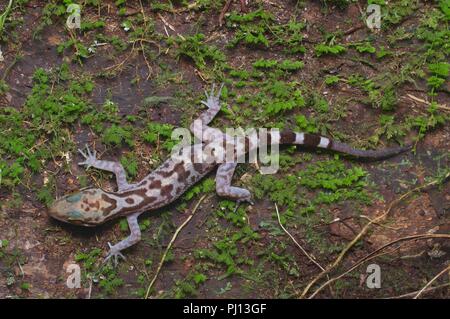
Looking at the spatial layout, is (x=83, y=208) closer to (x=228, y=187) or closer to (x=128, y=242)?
(x=128, y=242)

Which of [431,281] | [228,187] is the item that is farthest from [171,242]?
[431,281]

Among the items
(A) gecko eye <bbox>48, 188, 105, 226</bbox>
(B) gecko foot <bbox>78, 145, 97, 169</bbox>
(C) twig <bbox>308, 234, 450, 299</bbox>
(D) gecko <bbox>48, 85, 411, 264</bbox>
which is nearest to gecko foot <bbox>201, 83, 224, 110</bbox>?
(D) gecko <bbox>48, 85, 411, 264</bbox>

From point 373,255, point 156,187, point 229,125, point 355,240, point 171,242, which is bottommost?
point 171,242

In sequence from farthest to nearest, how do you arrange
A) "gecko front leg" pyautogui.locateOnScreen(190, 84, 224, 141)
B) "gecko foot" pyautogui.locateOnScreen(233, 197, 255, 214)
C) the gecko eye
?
"gecko front leg" pyautogui.locateOnScreen(190, 84, 224, 141), "gecko foot" pyautogui.locateOnScreen(233, 197, 255, 214), the gecko eye

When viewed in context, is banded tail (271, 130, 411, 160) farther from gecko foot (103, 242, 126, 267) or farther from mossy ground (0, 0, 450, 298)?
gecko foot (103, 242, 126, 267)

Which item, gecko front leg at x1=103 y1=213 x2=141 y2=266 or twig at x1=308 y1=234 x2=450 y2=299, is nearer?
twig at x1=308 y1=234 x2=450 y2=299

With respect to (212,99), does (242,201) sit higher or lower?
lower

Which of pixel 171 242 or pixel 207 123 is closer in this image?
pixel 171 242

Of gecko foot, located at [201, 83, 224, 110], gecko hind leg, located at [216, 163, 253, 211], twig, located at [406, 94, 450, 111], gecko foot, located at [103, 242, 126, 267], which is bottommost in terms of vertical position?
gecko foot, located at [103, 242, 126, 267]
